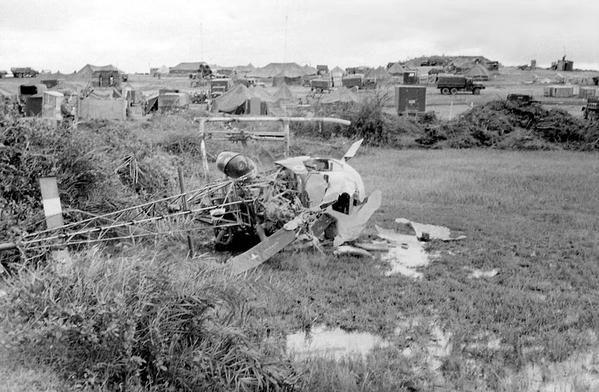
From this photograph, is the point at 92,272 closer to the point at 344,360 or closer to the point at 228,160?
the point at 344,360

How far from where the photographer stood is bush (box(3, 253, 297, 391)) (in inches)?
155

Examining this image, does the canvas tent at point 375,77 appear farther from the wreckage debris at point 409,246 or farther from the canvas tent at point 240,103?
the wreckage debris at point 409,246

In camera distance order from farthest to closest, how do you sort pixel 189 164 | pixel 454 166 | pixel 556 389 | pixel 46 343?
1. pixel 454 166
2. pixel 189 164
3. pixel 556 389
4. pixel 46 343

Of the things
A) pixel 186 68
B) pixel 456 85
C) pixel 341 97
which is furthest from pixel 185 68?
pixel 341 97

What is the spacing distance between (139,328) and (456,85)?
37.6 metres

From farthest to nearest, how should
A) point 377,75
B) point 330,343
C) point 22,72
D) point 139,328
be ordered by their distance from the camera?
point 22,72
point 377,75
point 330,343
point 139,328

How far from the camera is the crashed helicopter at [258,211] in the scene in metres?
6.99

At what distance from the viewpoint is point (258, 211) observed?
744 centimetres

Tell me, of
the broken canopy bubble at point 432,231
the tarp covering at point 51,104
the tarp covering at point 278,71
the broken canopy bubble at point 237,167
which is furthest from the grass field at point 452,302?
the tarp covering at point 278,71

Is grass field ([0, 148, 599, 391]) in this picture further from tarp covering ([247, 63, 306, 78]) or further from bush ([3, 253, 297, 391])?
tarp covering ([247, 63, 306, 78])

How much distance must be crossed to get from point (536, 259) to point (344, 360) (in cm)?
414

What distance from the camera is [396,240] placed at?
902 cm

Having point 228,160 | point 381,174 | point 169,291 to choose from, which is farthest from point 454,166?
point 169,291

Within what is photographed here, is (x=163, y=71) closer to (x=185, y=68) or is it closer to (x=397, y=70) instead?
(x=185, y=68)
